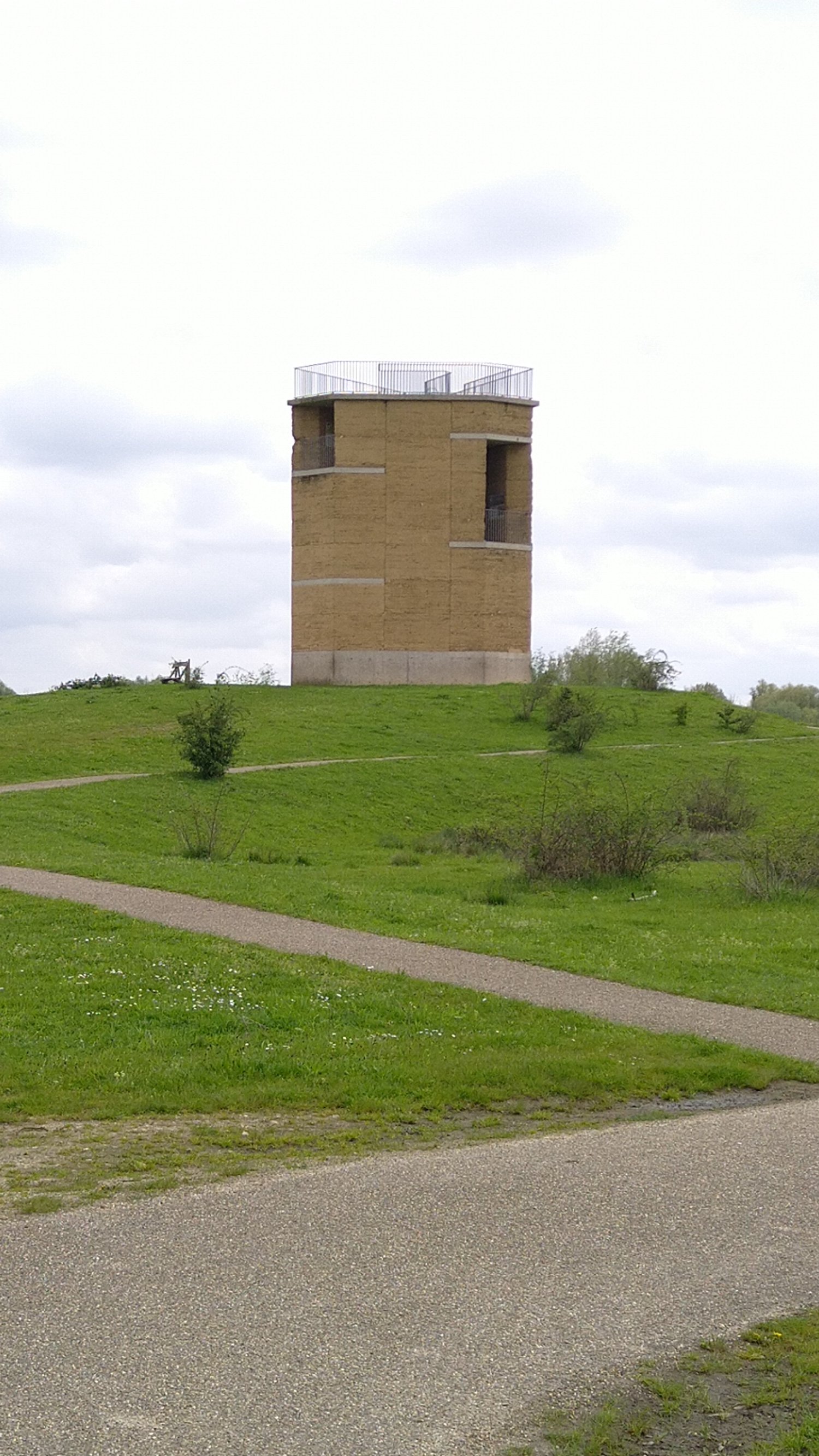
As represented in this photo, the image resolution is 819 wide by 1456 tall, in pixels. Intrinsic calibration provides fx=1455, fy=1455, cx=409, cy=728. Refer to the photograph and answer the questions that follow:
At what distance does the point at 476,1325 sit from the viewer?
16.6 ft

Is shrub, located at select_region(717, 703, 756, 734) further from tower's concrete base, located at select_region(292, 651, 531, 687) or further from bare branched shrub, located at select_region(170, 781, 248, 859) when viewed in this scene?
bare branched shrub, located at select_region(170, 781, 248, 859)

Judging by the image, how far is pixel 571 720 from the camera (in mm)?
44438

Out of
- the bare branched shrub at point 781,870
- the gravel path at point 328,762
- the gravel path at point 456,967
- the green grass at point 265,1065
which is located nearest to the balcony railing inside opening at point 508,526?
the gravel path at point 328,762

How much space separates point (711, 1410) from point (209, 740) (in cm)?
2926

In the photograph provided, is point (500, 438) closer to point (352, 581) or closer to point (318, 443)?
point (318, 443)

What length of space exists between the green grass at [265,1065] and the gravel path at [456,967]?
1.52 feet

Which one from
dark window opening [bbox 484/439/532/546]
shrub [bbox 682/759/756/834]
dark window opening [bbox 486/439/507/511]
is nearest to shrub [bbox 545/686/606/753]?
shrub [bbox 682/759/756/834]

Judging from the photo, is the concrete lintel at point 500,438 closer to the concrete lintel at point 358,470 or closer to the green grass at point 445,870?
the concrete lintel at point 358,470

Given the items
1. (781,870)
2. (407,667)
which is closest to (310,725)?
(407,667)

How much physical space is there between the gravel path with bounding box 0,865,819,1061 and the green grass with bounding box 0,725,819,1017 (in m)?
0.36

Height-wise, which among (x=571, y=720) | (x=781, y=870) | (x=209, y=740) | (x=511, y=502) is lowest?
(x=781, y=870)

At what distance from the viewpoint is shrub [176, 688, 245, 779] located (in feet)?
110

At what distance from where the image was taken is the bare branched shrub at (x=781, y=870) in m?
19.4

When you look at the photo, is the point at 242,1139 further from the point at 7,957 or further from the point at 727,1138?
the point at 7,957
